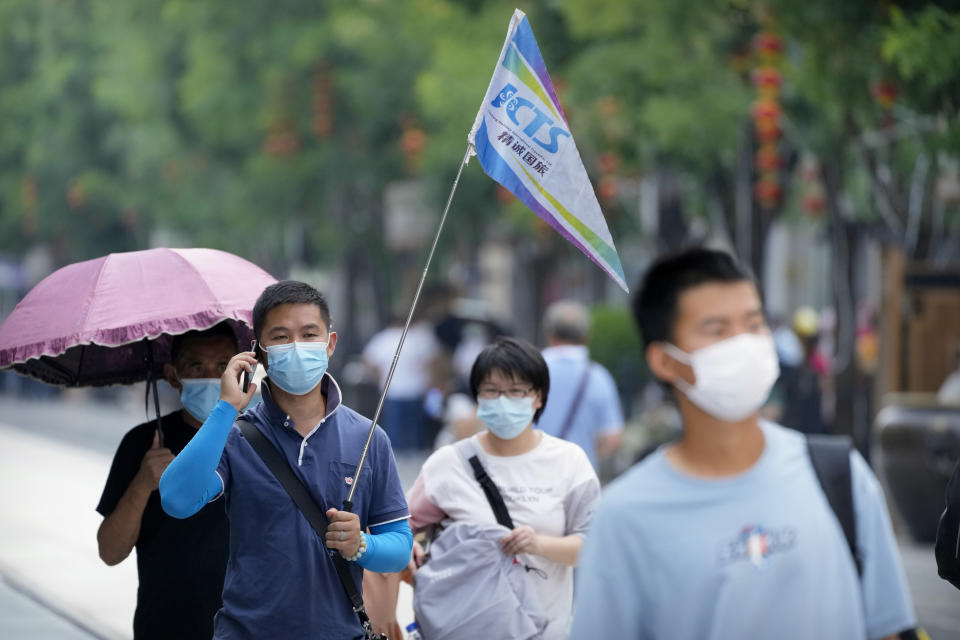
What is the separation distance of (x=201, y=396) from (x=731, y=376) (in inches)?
90.2

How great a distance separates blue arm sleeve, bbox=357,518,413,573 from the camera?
409 cm

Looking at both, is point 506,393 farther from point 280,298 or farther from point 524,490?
point 280,298

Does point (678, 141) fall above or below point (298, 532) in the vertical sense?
above

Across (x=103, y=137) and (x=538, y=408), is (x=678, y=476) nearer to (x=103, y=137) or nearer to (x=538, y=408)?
(x=538, y=408)

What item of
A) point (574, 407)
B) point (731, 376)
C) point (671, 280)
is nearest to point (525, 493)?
point (671, 280)

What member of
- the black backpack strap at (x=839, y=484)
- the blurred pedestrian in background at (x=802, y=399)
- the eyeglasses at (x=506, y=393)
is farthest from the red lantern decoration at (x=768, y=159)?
the black backpack strap at (x=839, y=484)

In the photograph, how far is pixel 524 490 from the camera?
4.84 meters

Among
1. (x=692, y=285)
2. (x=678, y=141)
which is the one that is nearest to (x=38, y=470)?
(x=678, y=141)

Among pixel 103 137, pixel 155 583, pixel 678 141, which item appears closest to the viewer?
pixel 155 583

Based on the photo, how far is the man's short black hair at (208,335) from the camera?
5051mm

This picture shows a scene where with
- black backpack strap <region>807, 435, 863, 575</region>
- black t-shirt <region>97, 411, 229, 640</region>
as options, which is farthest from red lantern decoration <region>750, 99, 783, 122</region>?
black backpack strap <region>807, 435, 863, 575</region>

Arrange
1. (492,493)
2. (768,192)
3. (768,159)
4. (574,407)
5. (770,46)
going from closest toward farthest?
(492,493) < (574,407) < (770,46) < (768,159) < (768,192)

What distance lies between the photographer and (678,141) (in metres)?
16.8

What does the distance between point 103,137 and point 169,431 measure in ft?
123
